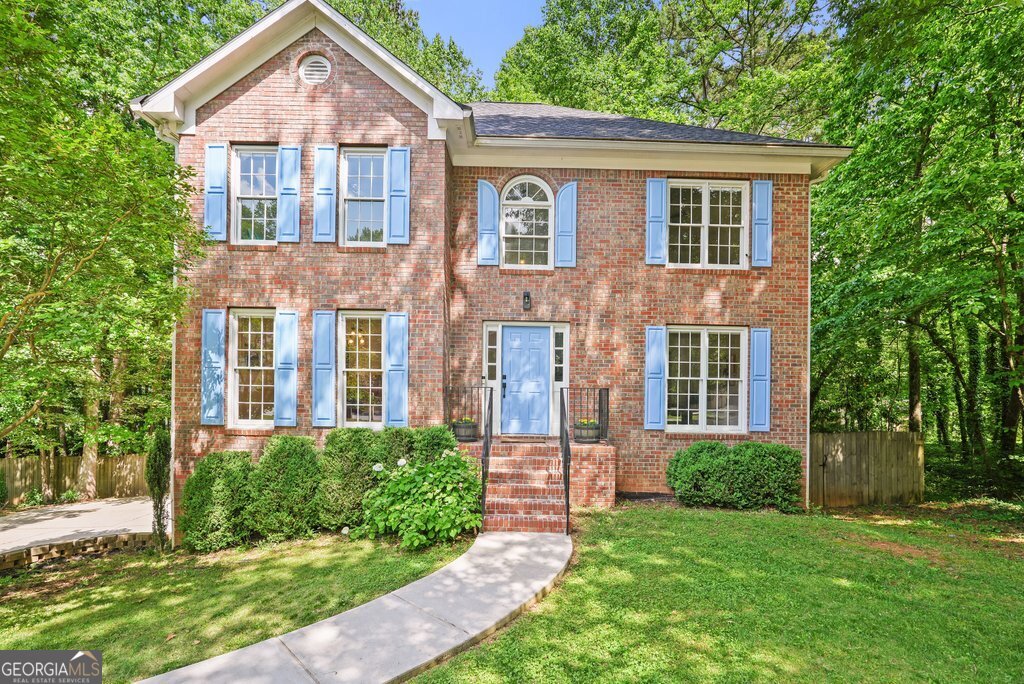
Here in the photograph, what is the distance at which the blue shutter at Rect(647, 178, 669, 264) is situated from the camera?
8.23 meters

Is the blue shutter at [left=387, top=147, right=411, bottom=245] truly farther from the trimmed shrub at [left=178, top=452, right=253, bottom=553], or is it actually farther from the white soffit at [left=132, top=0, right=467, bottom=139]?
the trimmed shrub at [left=178, top=452, right=253, bottom=553]

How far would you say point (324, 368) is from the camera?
7.42 m

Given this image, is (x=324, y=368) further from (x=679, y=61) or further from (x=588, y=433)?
(x=679, y=61)

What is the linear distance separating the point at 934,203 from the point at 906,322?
138 inches

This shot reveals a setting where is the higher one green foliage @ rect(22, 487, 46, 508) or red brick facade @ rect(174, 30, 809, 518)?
red brick facade @ rect(174, 30, 809, 518)

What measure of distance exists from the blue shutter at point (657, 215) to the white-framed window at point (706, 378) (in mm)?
1491

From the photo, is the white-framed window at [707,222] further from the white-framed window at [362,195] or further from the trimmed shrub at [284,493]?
the trimmed shrub at [284,493]

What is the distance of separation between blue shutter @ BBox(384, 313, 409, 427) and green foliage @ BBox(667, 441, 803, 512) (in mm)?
4901

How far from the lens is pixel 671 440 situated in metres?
8.16

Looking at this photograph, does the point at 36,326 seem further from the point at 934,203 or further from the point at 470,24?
the point at 470,24

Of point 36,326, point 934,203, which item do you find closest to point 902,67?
point 934,203

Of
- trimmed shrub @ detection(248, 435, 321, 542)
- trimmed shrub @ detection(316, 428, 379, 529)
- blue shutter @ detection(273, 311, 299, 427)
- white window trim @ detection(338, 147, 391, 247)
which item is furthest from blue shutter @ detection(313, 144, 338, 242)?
trimmed shrub @ detection(248, 435, 321, 542)

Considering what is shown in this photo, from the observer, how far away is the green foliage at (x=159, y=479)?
682cm

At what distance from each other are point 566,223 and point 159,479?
26.0 ft
